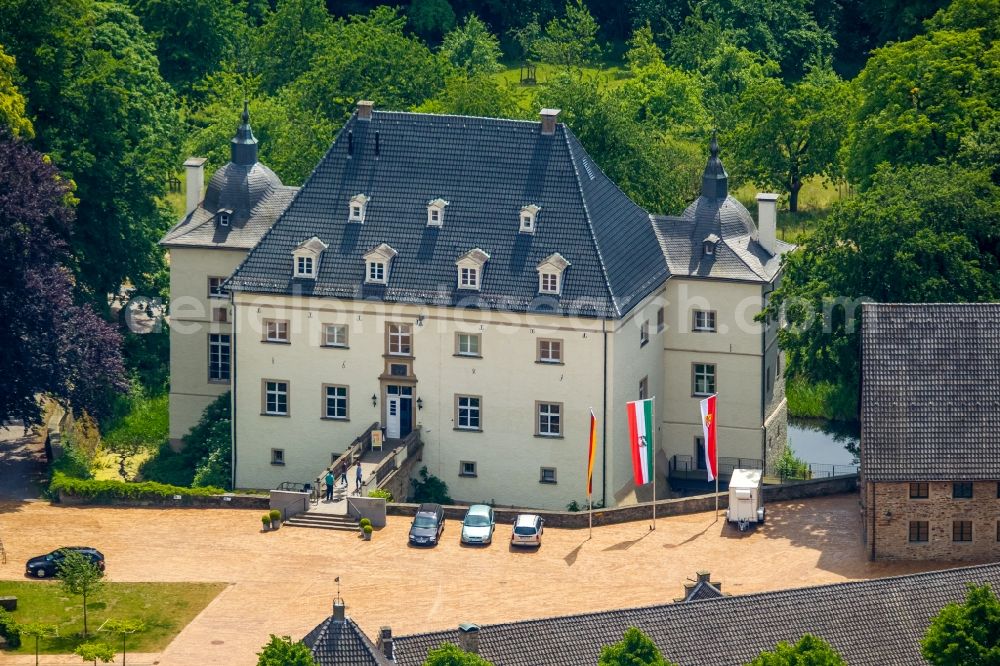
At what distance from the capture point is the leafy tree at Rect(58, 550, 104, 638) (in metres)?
110

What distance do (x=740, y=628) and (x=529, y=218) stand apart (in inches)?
1166

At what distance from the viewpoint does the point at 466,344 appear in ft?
413

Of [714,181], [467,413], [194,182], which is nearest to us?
[467,413]

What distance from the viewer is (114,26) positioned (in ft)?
497

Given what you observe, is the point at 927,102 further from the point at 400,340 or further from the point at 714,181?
the point at 400,340

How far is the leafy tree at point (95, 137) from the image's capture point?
454 feet

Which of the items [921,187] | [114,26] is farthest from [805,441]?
[114,26]

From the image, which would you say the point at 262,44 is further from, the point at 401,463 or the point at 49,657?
the point at 49,657

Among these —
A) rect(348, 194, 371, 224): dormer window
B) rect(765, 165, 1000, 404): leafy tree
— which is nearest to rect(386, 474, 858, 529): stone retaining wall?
rect(765, 165, 1000, 404): leafy tree

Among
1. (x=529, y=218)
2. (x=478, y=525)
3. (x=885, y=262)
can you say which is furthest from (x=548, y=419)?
(x=885, y=262)

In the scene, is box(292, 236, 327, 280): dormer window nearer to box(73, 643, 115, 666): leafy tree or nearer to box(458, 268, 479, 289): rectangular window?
box(458, 268, 479, 289): rectangular window

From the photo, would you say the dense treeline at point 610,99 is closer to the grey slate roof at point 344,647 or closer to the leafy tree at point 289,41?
the leafy tree at point 289,41

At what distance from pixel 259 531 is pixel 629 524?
13.2 m

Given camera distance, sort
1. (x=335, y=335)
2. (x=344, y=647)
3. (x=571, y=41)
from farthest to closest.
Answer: (x=571, y=41)
(x=335, y=335)
(x=344, y=647)
